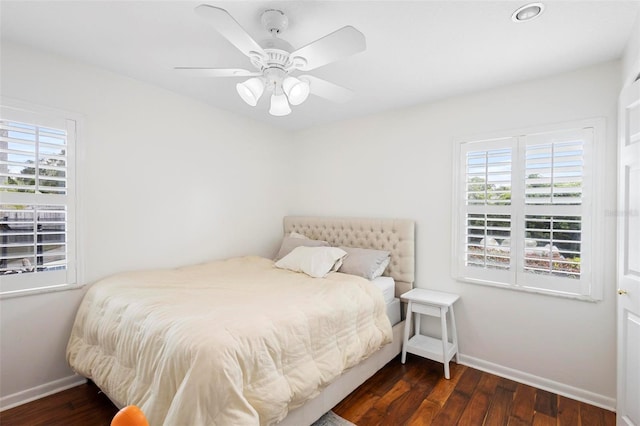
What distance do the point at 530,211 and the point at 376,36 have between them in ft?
6.01

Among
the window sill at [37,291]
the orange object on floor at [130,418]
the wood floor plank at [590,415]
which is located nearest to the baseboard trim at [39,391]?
the window sill at [37,291]

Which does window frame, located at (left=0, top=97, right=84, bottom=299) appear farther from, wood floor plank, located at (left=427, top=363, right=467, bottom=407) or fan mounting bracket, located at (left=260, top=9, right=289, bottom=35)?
wood floor plank, located at (left=427, top=363, right=467, bottom=407)

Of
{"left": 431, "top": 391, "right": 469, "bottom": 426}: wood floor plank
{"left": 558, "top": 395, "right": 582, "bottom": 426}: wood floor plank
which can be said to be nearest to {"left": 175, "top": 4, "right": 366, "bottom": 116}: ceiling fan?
{"left": 431, "top": 391, "right": 469, "bottom": 426}: wood floor plank

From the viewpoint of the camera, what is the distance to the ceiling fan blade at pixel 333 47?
135 centimetres

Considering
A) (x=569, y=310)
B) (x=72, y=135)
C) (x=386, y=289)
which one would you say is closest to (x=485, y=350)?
(x=569, y=310)

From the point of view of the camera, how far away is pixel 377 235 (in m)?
3.24

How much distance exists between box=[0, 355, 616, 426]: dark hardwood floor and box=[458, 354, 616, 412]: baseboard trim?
0.18 ft

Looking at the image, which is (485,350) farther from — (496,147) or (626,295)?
(496,147)

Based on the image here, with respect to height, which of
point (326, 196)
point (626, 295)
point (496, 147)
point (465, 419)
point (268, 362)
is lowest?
point (465, 419)

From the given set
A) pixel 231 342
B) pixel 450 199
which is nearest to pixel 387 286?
pixel 450 199

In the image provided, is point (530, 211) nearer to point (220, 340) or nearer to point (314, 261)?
point (314, 261)

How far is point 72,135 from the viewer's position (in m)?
2.33

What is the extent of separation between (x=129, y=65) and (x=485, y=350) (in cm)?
383

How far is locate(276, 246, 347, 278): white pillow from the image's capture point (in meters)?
2.82
